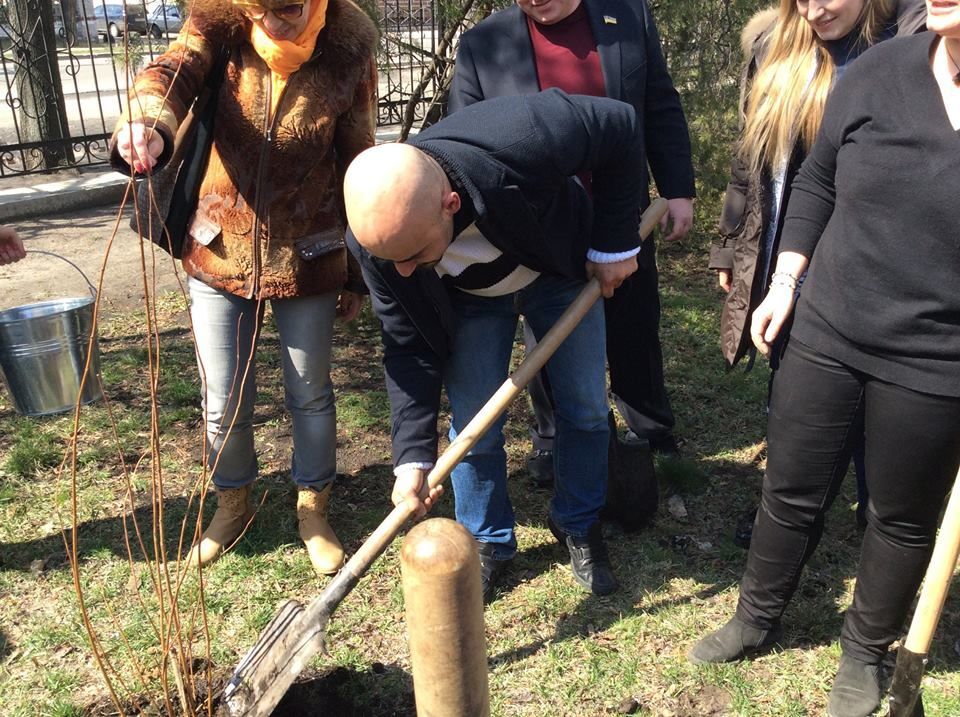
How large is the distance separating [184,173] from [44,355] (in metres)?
1.28

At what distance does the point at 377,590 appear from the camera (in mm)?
3119

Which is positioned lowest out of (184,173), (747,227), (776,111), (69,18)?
(69,18)

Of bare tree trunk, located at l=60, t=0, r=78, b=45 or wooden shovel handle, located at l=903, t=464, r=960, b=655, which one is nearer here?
wooden shovel handle, located at l=903, t=464, r=960, b=655

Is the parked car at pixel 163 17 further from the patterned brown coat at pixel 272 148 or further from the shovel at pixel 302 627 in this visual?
the shovel at pixel 302 627

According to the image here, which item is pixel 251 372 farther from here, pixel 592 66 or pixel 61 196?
pixel 61 196

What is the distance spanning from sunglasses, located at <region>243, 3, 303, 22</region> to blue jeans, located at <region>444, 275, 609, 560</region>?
88cm

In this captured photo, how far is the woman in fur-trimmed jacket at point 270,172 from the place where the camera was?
2.67 metres

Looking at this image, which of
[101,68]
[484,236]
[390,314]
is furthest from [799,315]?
[101,68]

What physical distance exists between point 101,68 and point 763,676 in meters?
17.9

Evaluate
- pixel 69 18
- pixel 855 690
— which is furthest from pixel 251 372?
pixel 69 18

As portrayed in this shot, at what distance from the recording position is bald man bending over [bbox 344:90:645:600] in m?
2.06

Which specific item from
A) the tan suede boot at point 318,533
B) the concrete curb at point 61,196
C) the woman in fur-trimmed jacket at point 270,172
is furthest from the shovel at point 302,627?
the concrete curb at point 61,196

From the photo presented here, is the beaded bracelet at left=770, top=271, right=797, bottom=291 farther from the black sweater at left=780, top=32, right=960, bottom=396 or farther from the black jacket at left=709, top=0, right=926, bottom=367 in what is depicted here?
the black jacket at left=709, top=0, right=926, bottom=367

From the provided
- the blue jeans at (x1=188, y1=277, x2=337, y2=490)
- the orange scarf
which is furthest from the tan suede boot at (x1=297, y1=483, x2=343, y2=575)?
the orange scarf
